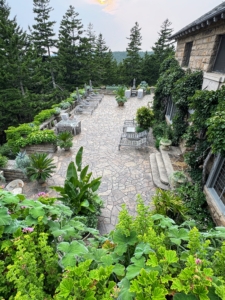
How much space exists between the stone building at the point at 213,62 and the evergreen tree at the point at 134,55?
80.7 feet

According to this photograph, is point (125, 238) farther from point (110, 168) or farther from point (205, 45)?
point (205, 45)

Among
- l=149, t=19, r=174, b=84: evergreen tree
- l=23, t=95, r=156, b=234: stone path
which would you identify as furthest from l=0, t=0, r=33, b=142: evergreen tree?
l=149, t=19, r=174, b=84: evergreen tree

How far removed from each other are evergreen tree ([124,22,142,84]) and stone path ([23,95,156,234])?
23580 millimetres

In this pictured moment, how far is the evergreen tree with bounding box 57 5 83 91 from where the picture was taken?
23.5 metres

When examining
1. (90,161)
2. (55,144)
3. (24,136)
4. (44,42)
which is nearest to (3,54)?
(44,42)

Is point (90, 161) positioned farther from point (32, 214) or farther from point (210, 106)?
point (32, 214)

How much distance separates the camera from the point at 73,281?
97 cm

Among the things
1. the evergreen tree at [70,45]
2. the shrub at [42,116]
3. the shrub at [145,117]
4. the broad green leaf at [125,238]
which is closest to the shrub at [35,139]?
the shrub at [42,116]

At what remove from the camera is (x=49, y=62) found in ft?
75.7

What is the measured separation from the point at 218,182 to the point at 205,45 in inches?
203

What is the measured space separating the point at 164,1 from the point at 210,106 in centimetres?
930

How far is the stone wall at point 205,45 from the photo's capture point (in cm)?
532

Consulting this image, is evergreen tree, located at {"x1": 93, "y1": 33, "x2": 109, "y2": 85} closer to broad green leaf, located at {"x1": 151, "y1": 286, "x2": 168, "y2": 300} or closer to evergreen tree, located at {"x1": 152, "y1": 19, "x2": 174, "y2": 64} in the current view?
evergreen tree, located at {"x1": 152, "y1": 19, "x2": 174, "y2": 64}

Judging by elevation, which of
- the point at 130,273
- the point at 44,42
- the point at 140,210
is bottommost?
the point at 130,273
